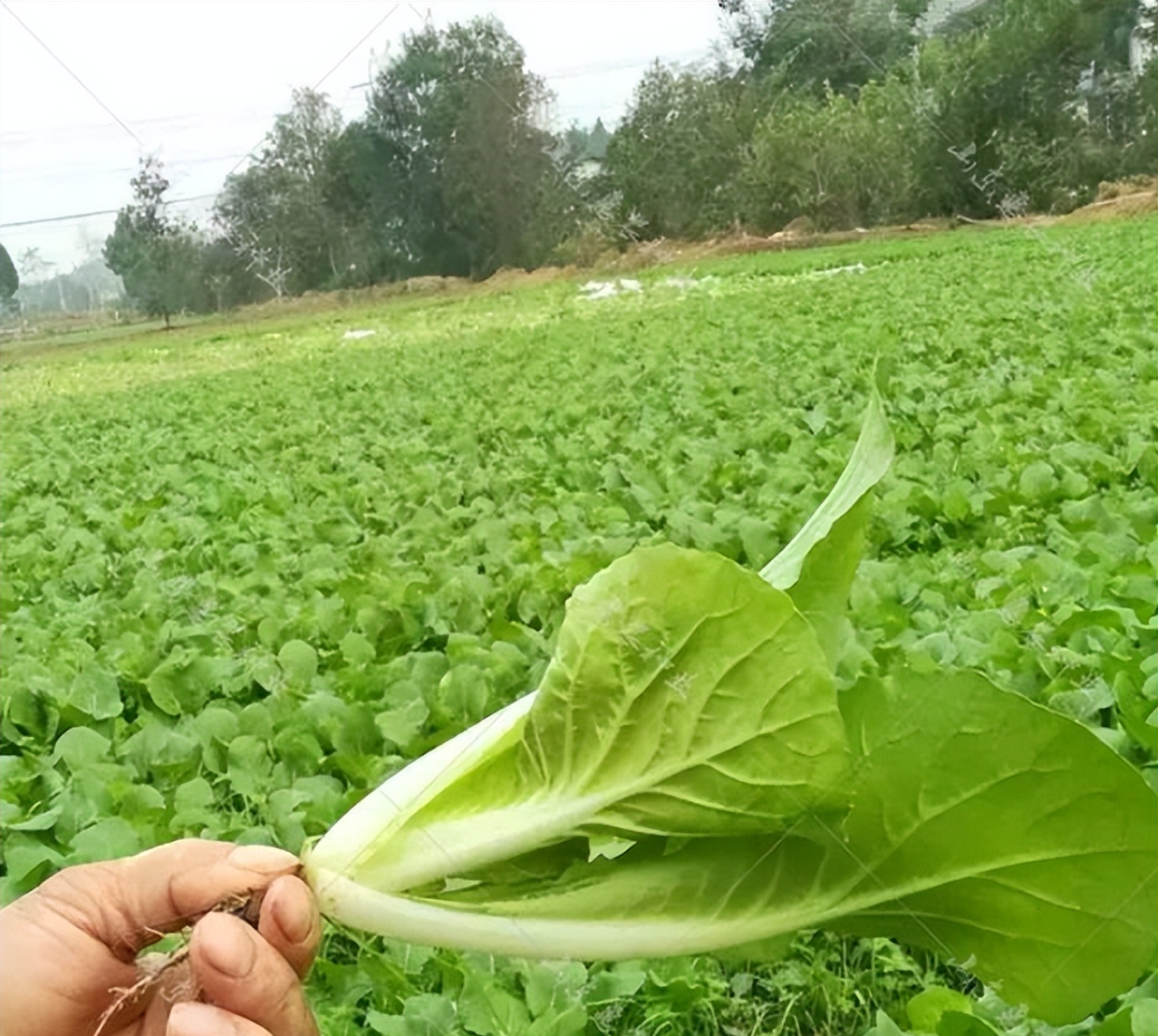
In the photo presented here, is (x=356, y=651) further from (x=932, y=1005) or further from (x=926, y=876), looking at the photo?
(x=926, y=876)

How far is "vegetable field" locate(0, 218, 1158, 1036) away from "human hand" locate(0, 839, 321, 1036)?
250 mm

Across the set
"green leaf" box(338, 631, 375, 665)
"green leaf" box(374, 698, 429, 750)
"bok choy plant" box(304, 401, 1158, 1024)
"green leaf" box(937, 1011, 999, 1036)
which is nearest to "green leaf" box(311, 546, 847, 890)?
"bok choy plant" box(304, 401, 1158, 1024)

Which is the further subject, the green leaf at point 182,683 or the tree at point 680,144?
the green leaf at point 182,683

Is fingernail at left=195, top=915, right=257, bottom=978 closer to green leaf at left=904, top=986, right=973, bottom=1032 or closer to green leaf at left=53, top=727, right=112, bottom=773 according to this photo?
green leaf at left=904, top=986, right=973, bottom=1032

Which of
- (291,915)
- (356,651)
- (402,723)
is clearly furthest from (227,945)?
(356,651)

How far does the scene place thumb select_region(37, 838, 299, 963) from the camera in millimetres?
517

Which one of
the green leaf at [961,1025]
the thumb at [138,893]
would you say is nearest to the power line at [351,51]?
the thumb at [138,893]

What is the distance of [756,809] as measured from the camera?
0.46 m

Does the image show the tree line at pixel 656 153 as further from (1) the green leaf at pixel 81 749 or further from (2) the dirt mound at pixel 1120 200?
(1) the green leaf at pixel 81 749

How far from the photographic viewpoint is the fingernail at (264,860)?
496mm

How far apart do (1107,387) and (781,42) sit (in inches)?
18.6

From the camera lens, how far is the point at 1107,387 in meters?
1.14

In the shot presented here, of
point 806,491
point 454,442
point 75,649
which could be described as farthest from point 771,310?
point 75,649

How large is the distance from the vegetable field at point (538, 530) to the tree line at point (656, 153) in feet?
0.21
